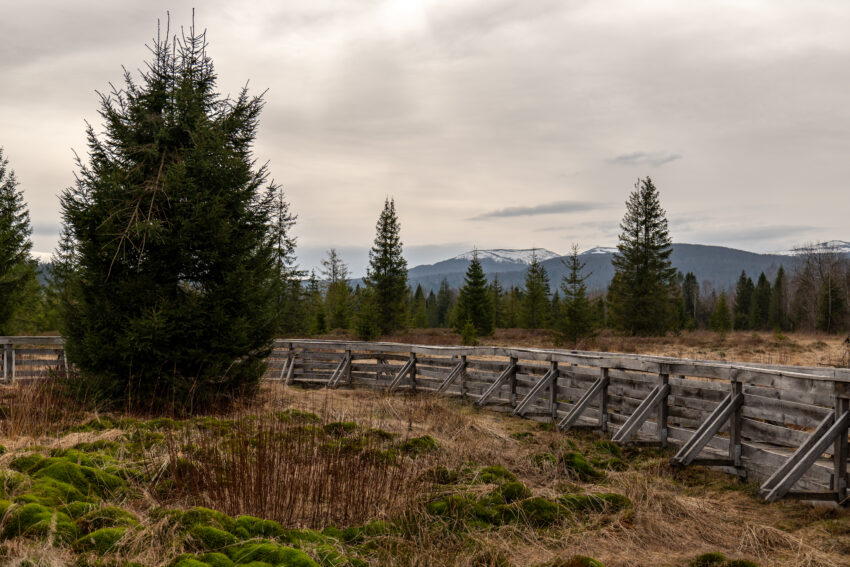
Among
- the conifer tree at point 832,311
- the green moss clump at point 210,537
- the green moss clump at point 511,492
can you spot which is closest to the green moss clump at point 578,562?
the green moss clump at point 511,492

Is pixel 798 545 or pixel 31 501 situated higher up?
pixel 31 501

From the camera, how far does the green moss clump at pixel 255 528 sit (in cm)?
400

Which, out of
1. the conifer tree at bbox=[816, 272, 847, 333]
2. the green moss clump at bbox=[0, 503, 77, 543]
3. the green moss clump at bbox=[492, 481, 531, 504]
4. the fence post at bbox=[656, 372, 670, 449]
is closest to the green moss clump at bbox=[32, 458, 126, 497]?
the green moss clump at bbox=[0, 503, 77, 543]

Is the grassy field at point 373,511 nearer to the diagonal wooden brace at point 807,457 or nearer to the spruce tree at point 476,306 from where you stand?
the diagonal wooden brace at point 807,457

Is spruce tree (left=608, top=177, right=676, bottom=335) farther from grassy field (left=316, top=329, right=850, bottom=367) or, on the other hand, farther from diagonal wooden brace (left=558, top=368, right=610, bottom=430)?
diagonal wooden brace (left=558, top=368, right=610, bottom=430)

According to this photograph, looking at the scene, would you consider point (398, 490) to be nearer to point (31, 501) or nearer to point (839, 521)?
point (31, 501)

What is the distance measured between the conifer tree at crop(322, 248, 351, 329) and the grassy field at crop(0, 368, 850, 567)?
129ft

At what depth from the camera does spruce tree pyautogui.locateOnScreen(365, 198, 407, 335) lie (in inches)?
1565

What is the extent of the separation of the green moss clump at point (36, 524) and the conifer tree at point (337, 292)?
135ft

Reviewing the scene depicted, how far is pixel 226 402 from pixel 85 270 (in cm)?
329

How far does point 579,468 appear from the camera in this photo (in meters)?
6.48

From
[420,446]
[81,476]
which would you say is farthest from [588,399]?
[81,476]

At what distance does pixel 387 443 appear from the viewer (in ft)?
23.0

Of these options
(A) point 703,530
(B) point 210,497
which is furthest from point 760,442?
(B) point 210,497
